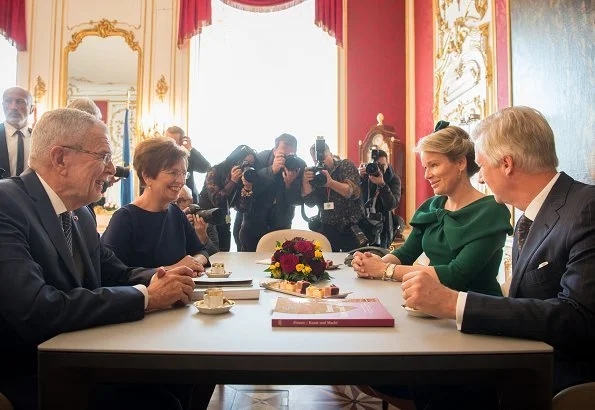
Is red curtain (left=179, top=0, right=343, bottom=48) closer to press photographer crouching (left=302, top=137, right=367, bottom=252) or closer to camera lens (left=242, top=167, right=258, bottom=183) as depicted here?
press photographer crouching (left=302, top=137, right=367, bottom=252)

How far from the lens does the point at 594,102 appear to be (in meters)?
2.20

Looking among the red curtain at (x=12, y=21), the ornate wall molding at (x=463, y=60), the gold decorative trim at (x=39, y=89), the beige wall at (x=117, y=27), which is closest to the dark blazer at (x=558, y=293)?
the ornate wall molding at (x=463, y=60)

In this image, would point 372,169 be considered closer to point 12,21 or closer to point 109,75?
point 109,75

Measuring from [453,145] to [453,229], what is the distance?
354 mm

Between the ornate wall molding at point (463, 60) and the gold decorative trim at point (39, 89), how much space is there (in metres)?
4.58

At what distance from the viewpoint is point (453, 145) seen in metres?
1.89

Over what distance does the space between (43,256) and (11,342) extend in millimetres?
236

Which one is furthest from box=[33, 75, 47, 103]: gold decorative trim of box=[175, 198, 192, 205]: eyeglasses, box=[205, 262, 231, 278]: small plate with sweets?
box=[205, 262, 231, 278]: small plate with sweets

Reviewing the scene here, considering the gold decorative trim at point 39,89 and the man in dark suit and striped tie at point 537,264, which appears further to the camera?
the gold decorative trim at point 39,89

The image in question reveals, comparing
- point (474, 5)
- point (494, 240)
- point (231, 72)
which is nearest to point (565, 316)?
point (494, 240)

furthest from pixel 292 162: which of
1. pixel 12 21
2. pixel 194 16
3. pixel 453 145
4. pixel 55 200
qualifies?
pixel 12 21

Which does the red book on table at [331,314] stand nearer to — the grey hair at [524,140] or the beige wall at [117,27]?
the grey hair at [524,140]

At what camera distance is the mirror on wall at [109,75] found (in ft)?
19.4

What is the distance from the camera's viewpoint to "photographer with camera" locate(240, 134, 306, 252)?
3.38 metres
